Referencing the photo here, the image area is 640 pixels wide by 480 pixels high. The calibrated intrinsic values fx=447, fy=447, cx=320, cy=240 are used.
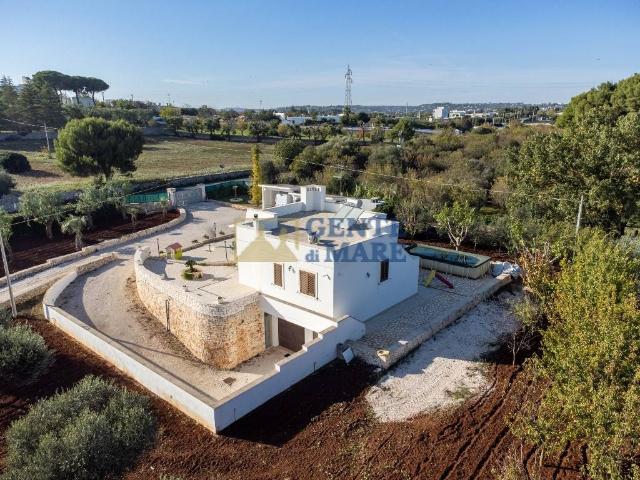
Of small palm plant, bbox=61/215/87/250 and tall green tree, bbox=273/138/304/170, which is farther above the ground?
tall green tree, bbox=273/138/304/170

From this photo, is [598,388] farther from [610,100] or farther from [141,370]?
[610,100]

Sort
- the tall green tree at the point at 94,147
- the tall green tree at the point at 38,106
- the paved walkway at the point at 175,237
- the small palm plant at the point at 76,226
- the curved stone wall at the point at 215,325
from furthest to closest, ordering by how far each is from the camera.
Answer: the tall green tree at the point at 38,106
the tall green tree at the point at 94,147
the small palm plant at the point at 76,226
the paved walkway at the point at 175,237
the curved stone wall at the point at 215,325

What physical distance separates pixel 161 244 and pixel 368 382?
62.5 feet

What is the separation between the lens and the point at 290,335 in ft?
59.3

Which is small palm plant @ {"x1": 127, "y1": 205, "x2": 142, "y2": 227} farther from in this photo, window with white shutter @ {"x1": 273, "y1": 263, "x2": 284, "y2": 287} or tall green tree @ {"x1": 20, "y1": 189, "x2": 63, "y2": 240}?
window with white shutter @ {"x1": 273, "y1": 263, "x2": 284, "y2": 287}

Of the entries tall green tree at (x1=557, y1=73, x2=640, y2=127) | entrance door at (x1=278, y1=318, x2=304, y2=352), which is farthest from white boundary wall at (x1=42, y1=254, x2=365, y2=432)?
tall green tree at (x1=557, y1=73, x2=640, y2=127)

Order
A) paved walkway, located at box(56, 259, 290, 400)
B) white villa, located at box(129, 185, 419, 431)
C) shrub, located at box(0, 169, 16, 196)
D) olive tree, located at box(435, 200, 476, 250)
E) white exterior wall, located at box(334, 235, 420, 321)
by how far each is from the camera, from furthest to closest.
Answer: shrub, located at box(0, 169, 16, 196), olive tree, located at box(435, 200, 476, 250), paved walkway, located at box(56, 259, 290, 400), white exterior wall, located at box(334, 235, 420, 321), white villa, located at box(129, 185, 419, 431)

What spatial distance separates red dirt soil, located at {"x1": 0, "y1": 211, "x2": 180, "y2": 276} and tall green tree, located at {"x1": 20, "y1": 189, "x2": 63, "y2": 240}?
113 cm

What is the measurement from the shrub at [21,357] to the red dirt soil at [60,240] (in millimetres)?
12447

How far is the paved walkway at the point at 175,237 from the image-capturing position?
23.1m

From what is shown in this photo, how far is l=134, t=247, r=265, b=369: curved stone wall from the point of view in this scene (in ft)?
56.0

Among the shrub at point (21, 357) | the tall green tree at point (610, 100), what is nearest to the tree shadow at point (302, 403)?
the shrub at point (21, 357)

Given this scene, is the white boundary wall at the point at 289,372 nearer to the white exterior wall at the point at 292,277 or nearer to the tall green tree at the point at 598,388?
the white exterior wall at the point at 292,277

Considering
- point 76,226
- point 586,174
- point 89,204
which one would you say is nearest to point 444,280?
point 586,174
